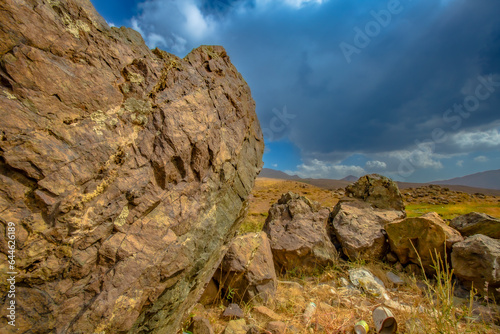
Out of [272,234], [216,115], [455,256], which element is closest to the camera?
[216,115]

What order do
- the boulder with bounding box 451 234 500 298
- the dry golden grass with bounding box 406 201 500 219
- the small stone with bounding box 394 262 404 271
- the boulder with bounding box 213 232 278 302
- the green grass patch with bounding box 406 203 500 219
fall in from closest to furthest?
the boulder with bounding box 213 232 278 302 → the boulder with bounding box 451 234 500 298 → the small stone with bounding box 394 262 404 271 → the green grass patch with bounding box 406 203 500 219 → the dry golden grass with bounding box 406 201 500 219

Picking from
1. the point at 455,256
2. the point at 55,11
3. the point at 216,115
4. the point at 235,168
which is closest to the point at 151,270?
the point at 235,168

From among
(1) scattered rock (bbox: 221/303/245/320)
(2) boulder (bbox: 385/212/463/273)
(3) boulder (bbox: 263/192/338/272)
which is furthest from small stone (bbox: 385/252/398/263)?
(1) scattered rock (bbox: 221/303/245/320)

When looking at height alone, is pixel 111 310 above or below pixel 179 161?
below

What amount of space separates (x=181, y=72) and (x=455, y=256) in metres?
7.46

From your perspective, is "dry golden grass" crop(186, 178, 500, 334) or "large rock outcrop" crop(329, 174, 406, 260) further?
"large rock outcrop" crop(329, 174, 406, 260)

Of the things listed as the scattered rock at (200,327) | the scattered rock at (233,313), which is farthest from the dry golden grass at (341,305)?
the scattered rock at (200,327)

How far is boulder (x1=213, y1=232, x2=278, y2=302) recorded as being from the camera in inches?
183

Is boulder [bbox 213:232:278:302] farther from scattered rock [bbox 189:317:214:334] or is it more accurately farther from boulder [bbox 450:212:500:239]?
boulder [bbox 450:212:500:239]

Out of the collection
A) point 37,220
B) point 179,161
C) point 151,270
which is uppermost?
point 179,161

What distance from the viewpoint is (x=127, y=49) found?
3.27 meters

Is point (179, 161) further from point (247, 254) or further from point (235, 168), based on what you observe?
point (247, 254)

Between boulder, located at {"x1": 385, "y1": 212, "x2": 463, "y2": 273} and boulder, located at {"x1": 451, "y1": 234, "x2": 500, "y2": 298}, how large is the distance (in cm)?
36

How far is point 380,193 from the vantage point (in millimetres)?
8586
